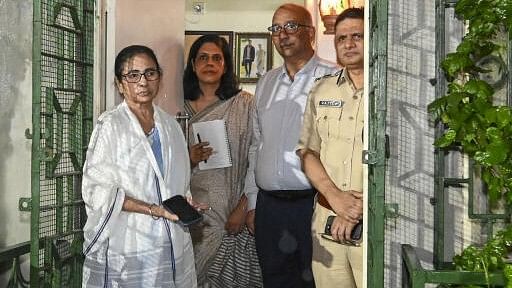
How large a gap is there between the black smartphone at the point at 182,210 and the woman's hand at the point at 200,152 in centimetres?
102

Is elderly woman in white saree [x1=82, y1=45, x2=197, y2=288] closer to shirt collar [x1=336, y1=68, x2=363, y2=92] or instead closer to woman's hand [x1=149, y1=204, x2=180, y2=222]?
woman's hand [x1=149, y1=204, x2=180, y2=222]

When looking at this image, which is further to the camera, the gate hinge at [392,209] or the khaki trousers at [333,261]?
the khaki trousers at [333,261]

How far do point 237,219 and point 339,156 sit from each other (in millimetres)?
1120

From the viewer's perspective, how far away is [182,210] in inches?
103

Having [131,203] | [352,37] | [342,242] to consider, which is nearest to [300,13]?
[352,37]

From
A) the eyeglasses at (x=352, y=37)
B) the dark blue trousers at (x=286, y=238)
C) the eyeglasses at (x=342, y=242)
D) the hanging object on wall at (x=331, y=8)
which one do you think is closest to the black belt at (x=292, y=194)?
the dark blue trousers at (x=286, y=238)

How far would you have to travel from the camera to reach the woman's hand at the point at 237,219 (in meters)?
3.68

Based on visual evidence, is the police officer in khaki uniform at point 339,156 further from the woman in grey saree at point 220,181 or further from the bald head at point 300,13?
the woman in grey saree at point 220,181

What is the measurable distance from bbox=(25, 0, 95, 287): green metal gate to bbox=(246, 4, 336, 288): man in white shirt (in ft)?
2.84

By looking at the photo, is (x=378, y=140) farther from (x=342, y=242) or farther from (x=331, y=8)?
(x=331, y=8)

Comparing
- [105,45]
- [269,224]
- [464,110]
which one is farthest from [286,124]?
[464,110]

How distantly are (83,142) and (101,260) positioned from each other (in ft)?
1.89

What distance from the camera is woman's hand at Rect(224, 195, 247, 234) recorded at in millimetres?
3680

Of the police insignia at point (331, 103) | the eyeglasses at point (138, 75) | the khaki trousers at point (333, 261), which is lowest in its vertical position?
the khaki trousers at point (333, 261)
